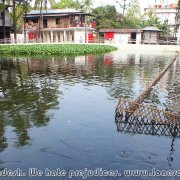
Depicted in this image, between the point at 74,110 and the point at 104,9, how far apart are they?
236 ft

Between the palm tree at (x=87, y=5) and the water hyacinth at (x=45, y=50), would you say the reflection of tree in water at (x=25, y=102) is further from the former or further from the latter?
the palm tree at (x=87, y=5)

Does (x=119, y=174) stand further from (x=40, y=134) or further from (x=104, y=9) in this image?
(x=104, y=9)

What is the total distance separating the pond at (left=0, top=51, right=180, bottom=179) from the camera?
1040cm

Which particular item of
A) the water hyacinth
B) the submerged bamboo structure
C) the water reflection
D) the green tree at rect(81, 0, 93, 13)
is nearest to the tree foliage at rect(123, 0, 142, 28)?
the green tree at rect(81, 0, 93, 13)

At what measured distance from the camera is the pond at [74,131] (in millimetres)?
10398

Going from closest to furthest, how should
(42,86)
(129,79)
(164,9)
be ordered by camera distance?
(42,86) < (129,79) < (164,9)

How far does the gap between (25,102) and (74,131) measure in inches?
231

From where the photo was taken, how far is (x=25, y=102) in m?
17.8

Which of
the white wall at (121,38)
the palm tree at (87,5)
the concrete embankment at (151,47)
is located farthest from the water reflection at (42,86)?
the palm tree at (87,5)

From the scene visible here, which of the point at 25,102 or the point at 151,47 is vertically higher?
the point at 151,47

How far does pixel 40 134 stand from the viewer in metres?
12.9

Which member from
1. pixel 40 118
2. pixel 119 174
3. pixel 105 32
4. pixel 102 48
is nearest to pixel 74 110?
pixel 40 118

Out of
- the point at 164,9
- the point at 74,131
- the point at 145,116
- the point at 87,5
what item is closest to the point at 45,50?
the point at 74,131

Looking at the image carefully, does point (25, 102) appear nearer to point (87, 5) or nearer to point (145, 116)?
point (145, 116)
